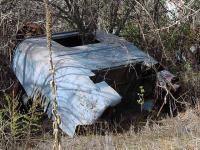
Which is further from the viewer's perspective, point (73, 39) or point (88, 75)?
point (73, 39)

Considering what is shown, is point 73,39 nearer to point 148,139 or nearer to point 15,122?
point 148,139

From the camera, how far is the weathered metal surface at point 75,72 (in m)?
5.41

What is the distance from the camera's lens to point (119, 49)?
6434 mm

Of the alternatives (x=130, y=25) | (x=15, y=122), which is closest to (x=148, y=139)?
(x=15, y=122)

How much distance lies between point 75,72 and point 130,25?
2924 millimetres

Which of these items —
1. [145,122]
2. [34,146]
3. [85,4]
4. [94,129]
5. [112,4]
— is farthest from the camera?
[112,4]

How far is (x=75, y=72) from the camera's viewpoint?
570 cm

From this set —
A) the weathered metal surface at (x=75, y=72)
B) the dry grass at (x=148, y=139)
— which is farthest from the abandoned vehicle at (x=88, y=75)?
the dry grass at (x=148, y=139)

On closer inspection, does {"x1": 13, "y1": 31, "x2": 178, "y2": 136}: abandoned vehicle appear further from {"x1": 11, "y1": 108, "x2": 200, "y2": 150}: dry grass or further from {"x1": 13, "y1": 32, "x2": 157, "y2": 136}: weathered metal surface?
{"x1": 11, "y1": 108, "x2": 200, "y2": 150}: dry grass

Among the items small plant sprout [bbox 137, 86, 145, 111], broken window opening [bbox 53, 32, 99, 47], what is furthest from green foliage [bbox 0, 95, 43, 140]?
broken window opening [bbox 53, 32, 99, 47]

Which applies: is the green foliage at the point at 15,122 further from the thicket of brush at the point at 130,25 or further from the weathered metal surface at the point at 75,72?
the thicket of brush at the point at 130,25

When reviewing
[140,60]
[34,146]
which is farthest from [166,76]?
[34,146]

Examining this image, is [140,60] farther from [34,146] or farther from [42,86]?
[34,146]

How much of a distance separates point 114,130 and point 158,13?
3.25 metres
